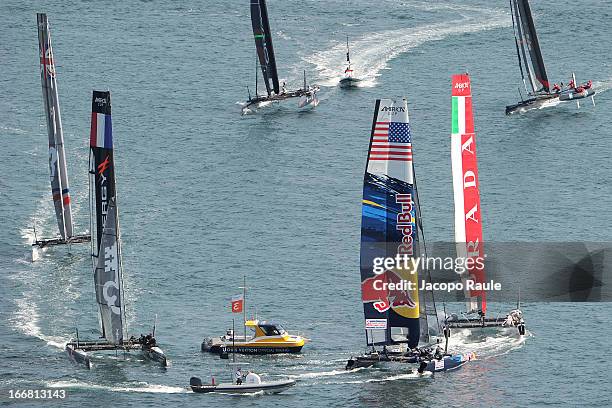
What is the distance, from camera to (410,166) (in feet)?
559

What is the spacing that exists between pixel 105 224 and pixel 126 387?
1504cm

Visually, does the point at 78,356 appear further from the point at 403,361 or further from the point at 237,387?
the point at 403,361

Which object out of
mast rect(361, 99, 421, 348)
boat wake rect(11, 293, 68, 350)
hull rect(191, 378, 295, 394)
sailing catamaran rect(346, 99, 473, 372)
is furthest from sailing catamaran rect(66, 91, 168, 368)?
mast rect(361, 99, 421, 348)

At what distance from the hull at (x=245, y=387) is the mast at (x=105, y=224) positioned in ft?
39.7

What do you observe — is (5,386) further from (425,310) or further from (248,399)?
(425,310)

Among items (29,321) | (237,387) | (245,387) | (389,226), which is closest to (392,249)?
(389,226)

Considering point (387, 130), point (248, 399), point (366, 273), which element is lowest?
point (248, 399)

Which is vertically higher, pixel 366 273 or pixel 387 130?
pixel 387 130

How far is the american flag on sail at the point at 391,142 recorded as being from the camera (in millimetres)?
169125

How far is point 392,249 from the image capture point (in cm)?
17238

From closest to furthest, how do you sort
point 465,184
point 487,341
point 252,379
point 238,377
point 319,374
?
point 252,379, point 238,377, point 319,374, point 487,341, point 465,184

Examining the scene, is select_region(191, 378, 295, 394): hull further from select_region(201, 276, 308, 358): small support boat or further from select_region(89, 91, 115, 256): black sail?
select_region(89, 91, 115, 256): black sail

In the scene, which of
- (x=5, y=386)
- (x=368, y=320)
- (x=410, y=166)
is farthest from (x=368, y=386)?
(x=5, y=386)

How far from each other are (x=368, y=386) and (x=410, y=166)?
19463 mm
